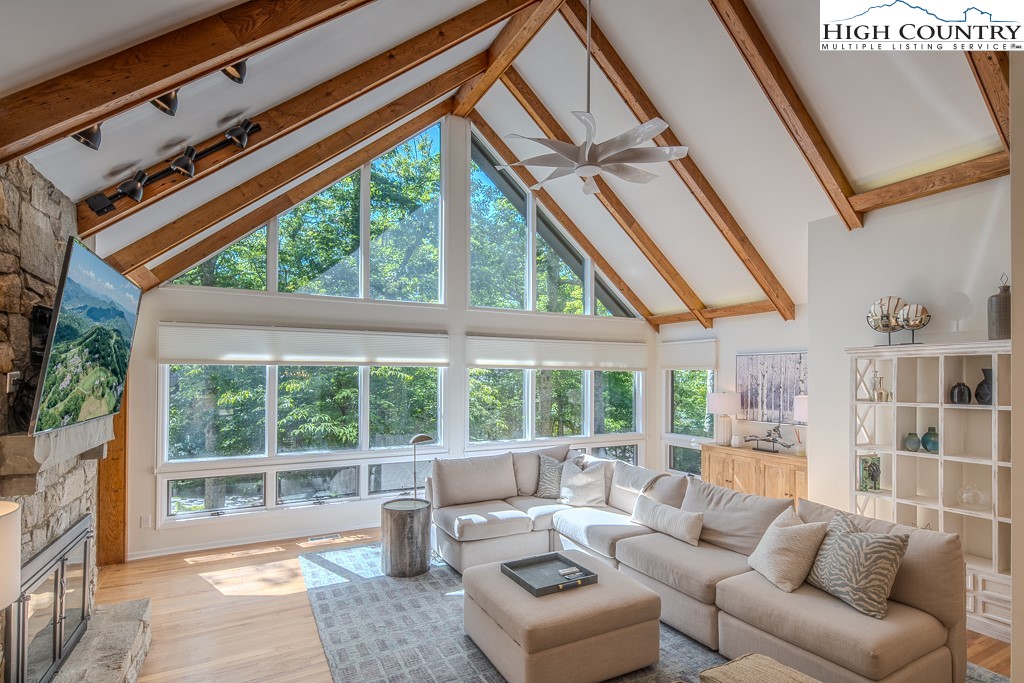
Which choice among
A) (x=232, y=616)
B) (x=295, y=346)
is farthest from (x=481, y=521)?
(x=295, y=346)

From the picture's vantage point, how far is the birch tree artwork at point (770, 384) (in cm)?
607

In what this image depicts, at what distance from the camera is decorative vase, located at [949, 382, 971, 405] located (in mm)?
3820

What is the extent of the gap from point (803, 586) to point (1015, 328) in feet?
7.94

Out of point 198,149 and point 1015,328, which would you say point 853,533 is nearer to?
point 1015,328

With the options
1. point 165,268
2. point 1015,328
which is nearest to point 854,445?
point 1015,328

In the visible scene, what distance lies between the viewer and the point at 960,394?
12.6 ft

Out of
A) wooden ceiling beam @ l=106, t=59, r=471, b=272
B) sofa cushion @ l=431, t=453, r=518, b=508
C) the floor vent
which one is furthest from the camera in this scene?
the floor vent

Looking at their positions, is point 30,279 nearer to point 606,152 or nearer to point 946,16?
point 606,152

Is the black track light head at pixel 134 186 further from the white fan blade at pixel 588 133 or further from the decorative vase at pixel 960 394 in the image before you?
the decorative vase at pixel 960 394

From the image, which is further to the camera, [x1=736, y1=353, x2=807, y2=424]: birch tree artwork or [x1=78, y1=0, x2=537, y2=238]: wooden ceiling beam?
[x1=736, y1=353, x2=807, y2=424]: birch tree artwork

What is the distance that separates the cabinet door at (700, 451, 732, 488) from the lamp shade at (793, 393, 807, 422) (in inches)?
38.0

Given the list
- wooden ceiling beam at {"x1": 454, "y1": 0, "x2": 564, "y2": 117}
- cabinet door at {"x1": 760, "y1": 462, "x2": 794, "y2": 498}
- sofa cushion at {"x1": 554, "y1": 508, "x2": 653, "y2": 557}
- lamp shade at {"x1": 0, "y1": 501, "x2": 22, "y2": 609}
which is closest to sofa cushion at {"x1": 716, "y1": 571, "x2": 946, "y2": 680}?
sofa cushion at {"x1": 554, "y1": 508, "x2": 653, "y2": 557}

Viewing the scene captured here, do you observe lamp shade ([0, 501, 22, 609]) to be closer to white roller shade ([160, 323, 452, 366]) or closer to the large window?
white roller shade ([160, 323, 452, 366])

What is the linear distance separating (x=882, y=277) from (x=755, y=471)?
7.93 ft
